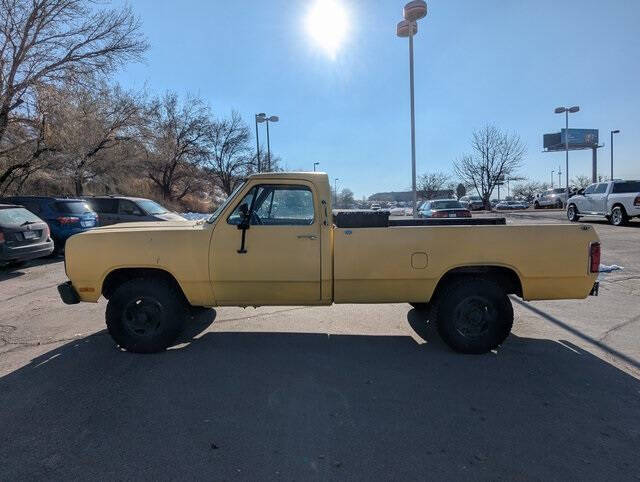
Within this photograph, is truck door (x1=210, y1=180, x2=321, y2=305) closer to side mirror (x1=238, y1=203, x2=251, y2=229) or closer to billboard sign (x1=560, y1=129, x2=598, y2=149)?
side mirror (x1=238, y1=203, x2=251, y2=229)

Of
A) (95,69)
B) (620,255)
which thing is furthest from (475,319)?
(95,69)

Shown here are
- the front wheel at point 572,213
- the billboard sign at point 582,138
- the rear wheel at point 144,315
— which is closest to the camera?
the rear wheel at point 144,315

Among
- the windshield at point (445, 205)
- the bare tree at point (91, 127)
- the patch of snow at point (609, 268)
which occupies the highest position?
the bare tree at point (91, 127)

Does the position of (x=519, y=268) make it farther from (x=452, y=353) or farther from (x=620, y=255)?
(x=620, y=255)

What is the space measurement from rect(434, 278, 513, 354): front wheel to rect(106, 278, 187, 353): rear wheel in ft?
9.76

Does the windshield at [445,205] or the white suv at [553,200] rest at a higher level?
the white suv at [553,200]

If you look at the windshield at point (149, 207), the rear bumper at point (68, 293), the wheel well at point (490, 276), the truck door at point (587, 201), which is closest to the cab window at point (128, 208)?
the windshield at point (149, 207)

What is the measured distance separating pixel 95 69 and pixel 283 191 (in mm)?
17898

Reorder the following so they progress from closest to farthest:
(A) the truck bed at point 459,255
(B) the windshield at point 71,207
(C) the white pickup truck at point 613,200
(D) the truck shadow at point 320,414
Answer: (D) the truck shadow at point 320,414 < (A) the truck bed at point 459,255 < (B) the windshield at point 71,207 < (C) the white pickup truck at point 613,200

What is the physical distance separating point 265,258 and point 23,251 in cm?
762

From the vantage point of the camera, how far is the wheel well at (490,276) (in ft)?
15.5

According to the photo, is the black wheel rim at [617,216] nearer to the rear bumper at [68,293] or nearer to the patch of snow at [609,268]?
the patch of snow at [609,268]

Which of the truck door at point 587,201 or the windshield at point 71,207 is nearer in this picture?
the windshield at point 71,207

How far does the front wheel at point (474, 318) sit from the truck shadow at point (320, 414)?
174 millimetres
